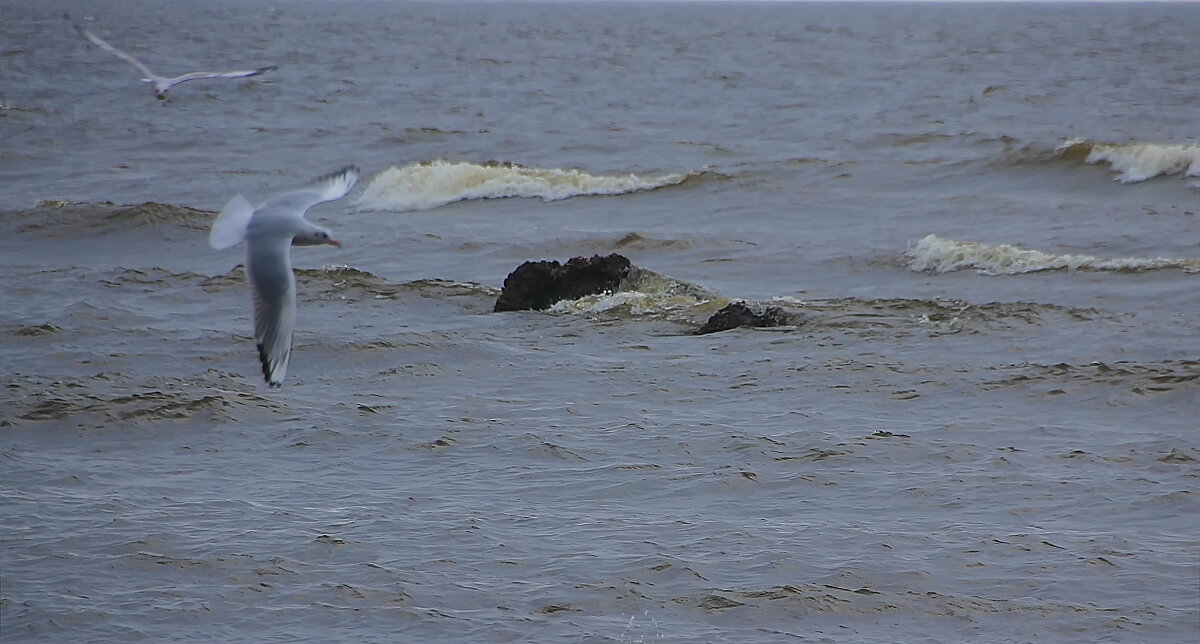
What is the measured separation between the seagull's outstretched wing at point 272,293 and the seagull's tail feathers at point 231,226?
0.26 feet

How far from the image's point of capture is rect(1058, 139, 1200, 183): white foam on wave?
1912cm

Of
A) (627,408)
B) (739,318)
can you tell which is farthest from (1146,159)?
(627,408)

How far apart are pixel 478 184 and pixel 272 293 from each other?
566 inches

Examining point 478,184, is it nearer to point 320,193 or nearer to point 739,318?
point 739,318

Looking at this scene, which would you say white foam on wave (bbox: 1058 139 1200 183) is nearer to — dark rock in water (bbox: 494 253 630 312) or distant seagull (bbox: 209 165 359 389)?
dark rock in water (bbox: 494 253 630 312)

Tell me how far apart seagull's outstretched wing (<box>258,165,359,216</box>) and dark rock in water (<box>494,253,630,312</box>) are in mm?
5511

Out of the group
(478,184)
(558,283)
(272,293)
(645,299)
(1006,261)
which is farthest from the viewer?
(478,184)

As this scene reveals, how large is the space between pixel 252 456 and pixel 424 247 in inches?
306

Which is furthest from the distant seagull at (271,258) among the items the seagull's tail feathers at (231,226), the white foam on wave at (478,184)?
the white foam on wave at (478,184)

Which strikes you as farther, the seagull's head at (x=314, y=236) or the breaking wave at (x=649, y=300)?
the breaking wave at (x=649, y=300)

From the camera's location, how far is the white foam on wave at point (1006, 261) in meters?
13.3

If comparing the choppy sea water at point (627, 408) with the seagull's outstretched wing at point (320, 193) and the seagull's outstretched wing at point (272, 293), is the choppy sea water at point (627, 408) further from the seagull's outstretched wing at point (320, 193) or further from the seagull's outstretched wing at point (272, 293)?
the seagull's outstretched wing at point (320, 193)

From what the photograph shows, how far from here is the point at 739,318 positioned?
10922mm

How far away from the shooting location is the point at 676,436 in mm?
8234
